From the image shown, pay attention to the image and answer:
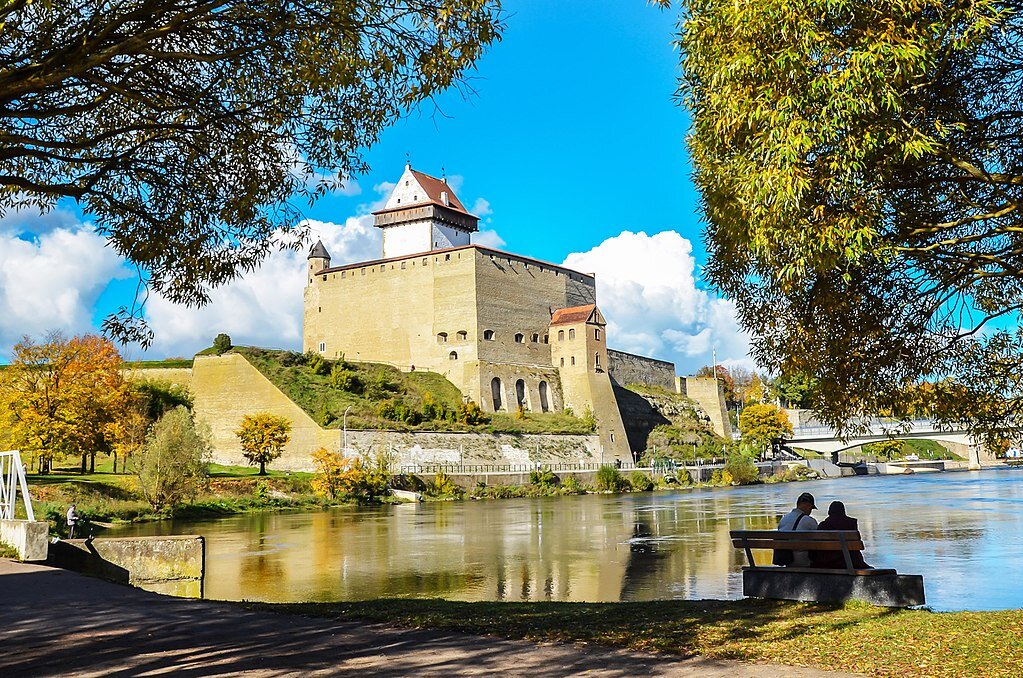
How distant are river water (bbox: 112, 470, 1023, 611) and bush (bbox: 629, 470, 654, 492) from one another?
760 inches

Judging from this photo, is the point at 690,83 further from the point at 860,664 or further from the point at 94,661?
the point at 94,661

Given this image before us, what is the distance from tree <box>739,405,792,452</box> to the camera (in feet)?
217

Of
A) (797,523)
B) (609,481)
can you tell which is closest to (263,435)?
(609,481)

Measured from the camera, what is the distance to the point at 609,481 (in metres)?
47.1

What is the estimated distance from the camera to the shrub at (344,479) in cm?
3519

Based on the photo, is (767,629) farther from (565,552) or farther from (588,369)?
(588,369)

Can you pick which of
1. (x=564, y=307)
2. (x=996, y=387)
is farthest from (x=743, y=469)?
(x=996, y=387)

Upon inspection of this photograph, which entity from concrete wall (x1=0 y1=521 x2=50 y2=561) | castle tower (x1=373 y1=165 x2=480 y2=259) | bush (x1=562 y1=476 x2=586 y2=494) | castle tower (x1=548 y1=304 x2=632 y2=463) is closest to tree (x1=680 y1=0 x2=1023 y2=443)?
concrete wall (x1=0 y1=521 x2=50 y2=561)

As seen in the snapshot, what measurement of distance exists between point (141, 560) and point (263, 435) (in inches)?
1126

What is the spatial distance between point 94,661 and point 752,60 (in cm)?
556

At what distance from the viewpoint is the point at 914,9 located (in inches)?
204

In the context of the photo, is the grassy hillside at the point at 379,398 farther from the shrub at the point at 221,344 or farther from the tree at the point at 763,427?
the tree at the point at 763,427

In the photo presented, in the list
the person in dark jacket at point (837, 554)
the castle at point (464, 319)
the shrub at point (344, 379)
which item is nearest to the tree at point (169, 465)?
the shrub at point (344, 379)

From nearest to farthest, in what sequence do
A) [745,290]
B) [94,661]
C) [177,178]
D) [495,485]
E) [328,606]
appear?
[94,661] → [177,178] → [328,606] → [745,290] → [495,485]
